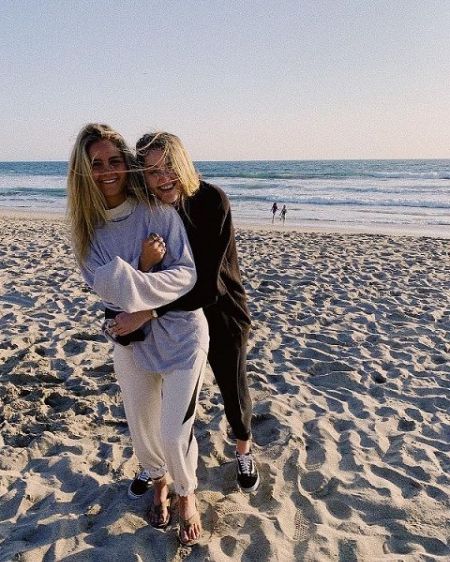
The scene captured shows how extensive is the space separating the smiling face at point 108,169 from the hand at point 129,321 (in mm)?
486

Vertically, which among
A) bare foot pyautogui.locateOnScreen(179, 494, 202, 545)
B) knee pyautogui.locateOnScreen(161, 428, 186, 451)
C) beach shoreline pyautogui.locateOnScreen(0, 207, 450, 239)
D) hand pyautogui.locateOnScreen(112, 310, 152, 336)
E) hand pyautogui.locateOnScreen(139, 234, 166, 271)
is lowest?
beach shoreline pyautogui.locateOnScreen(0, 207, 450, 239)

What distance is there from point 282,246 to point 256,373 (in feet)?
21.5

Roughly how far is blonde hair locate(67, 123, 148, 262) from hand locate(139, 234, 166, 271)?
21 centimetres

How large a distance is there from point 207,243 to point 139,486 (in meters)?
Answer: 1.39

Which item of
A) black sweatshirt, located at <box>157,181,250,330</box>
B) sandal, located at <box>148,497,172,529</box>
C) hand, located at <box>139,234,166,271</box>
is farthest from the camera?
sandal, located at <box>148,497,172,529</box>

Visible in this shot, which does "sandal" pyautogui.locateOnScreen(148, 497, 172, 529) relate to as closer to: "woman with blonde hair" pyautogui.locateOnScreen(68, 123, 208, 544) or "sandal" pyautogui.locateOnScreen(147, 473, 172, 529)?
"sandal" pyautogui.locateOnScreen(147, 473, 172, 529)

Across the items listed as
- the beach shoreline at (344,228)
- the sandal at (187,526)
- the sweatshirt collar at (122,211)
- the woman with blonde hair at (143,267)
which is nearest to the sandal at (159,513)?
the sandal at (187,526)

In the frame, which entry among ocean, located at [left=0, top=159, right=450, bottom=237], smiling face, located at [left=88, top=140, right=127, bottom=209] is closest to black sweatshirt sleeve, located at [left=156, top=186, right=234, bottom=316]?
smiling face, located at [left=88, top=140, right=127, bottom=209]

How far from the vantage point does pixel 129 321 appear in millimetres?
2086

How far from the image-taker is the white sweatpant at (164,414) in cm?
213

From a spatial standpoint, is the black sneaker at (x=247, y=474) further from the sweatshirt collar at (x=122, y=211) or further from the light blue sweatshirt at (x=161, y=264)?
the sweatshirt collar at (x=122, y=211)

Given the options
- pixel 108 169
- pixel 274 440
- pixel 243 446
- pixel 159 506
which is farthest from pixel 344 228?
pixel 108 169

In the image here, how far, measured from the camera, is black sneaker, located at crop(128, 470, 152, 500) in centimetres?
268

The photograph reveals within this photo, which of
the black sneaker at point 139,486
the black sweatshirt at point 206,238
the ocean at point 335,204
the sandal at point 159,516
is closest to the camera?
the black sweatshirt at point 206,238
